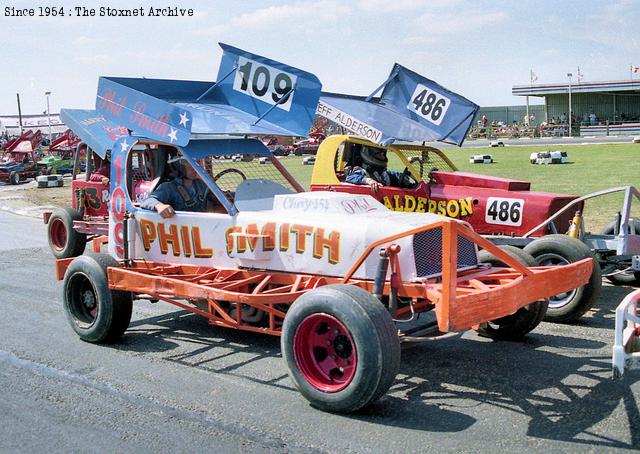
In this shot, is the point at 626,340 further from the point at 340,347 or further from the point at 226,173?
the point at 226,173

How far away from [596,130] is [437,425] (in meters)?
60.6

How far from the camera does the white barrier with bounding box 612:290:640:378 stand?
4.28 metres

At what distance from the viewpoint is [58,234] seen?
12.3 meters

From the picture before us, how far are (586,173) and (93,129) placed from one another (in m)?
16.8

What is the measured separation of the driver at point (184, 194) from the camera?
679 cm

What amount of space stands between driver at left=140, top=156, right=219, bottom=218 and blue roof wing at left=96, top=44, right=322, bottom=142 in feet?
1.18

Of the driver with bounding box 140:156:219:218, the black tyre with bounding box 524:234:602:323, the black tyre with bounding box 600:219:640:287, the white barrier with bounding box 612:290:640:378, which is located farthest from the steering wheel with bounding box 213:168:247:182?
the black tyre with bounding box 600:219:640:287

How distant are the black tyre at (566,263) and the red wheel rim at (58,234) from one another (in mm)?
7764

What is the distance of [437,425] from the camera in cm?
464

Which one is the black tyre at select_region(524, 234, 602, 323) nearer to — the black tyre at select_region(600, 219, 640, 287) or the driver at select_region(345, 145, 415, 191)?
the black tyre at select_region(600, 219, 640, 287)

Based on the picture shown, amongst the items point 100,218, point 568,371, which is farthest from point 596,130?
point 568,371

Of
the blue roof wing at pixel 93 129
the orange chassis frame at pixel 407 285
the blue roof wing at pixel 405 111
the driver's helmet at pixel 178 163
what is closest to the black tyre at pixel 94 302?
the orange chassis frame at pixel 407 285

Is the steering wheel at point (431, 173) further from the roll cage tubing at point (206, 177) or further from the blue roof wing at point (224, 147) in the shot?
the roll cage tubing at point (206, 177)

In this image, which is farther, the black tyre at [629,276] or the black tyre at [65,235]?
the black tyre at [65,235]
